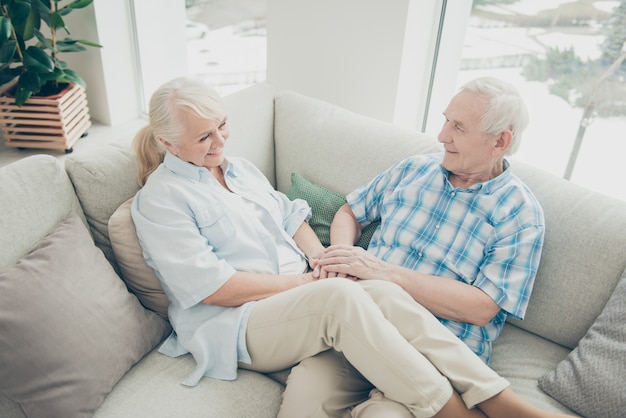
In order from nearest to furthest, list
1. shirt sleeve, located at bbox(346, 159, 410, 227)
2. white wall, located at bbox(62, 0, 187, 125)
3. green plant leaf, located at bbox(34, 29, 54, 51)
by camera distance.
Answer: shirt sleeve, located at bbox(346, 159, 410, 227)
green plant leaf, located at bbox(34, 29, 54, 51)
white wall, located at bbox(62, 0, 187, 125)

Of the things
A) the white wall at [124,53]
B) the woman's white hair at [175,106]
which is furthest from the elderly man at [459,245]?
the white wall at [124,53]

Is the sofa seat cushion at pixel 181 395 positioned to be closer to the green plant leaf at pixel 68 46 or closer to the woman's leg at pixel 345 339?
the woman's leg at pixel 345 339

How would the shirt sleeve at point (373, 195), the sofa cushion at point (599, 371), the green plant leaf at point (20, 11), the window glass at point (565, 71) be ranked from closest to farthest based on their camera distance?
Result: the sofa cushion at point (599, 371)
the shirt sleeve at point (373, 195)
the window glass at point (565, 71)
the green plant leaf at point (20, 11)

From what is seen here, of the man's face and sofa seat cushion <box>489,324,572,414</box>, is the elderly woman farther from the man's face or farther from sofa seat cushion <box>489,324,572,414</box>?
the man's face

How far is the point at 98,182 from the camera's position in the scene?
159 centimetres

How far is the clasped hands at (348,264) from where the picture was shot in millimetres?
1605

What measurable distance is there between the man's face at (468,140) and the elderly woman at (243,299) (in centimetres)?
42

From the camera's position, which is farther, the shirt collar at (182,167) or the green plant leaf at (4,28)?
the green plant leaf at (4,28)

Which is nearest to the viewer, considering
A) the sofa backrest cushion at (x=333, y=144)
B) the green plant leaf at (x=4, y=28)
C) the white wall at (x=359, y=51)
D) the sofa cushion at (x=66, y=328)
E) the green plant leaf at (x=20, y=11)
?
the sofa cushion at (x=66, y=328)

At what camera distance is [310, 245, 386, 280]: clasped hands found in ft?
5.27

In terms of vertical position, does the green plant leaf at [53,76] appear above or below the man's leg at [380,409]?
above

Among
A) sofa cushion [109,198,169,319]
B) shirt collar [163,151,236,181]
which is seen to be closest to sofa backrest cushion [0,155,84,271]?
sofa cushion [109,198,169,319]

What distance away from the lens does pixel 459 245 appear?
5.17 feet

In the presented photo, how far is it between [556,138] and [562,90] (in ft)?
0.67
